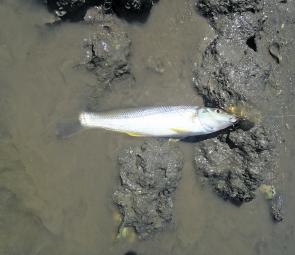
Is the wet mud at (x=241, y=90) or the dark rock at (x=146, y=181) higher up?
the wet mud at (x=241, y=90)

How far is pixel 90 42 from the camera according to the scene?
5629mm

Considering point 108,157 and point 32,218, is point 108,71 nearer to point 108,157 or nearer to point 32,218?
point 108,157

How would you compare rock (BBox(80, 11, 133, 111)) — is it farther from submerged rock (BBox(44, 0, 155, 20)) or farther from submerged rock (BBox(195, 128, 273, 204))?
submerged rock (BBox(195, 128, 273, 204))

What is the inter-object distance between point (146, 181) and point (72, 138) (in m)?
1.12

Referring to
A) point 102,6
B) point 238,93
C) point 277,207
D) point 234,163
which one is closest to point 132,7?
point 102,6

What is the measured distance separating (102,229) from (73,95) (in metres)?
1.81

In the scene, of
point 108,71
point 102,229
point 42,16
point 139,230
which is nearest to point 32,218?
point 102,229

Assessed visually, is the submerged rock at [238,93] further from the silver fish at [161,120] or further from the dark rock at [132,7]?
the dark rock at [132,7]

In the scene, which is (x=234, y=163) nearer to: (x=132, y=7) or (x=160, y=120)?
(x=160, y=120)

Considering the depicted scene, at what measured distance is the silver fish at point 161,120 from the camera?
218 inches

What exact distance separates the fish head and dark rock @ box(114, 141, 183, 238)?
22.7 inches

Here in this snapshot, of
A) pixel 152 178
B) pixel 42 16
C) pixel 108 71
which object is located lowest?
pixel 152 178

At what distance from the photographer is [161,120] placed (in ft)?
18.3

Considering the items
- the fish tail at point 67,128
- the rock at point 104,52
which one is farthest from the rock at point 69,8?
the fish tail at point 67,128
